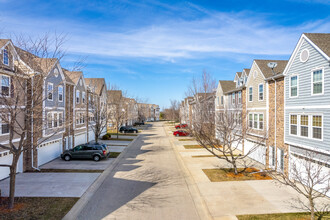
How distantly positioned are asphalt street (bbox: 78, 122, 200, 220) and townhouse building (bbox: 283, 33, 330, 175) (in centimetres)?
698

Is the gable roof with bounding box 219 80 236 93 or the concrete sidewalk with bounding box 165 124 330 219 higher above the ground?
the gable roof with bounding box 219 80 236 93

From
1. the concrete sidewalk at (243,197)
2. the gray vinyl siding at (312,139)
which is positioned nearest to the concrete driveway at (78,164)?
the concrete sidewalk at (243,197)

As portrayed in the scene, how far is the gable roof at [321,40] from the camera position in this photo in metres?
12.2

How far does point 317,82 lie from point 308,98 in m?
1.13

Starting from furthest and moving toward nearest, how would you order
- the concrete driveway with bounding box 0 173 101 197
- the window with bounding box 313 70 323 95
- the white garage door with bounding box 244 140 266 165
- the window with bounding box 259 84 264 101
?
the window with bounding box 259 84 264 101 < the white garage door with bounding box 244 140 266 165 < the concrete driveway with bounding box 0 173 101 197 < the window with bounding box 313 70 323 95

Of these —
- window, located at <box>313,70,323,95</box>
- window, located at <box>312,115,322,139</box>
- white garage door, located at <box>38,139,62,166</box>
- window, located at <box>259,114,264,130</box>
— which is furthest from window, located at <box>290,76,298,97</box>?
white garage door, located at <box>38,139,62,166</box>

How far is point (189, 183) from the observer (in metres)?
14.8

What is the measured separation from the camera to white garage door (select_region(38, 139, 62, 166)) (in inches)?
757

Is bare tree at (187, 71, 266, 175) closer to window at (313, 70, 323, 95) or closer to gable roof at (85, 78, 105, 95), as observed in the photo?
window at (313, 70, 323, 95)

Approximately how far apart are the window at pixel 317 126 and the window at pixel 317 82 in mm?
1432

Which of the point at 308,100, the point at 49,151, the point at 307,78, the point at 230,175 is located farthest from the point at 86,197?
the point at 307,78

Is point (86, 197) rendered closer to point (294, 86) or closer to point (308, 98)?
A: point (308, 98)

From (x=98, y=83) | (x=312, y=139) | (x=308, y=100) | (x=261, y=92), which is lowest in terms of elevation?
(x=312, y=139)

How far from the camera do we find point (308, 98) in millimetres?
13367
